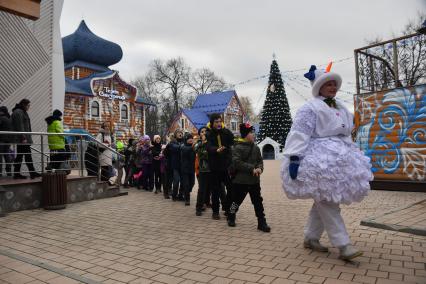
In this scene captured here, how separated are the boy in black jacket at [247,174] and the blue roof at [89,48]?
2723 cm

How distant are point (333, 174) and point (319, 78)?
116cm

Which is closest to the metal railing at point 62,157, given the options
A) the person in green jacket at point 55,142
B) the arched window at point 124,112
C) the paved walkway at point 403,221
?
the person in green jacket at point 55,142

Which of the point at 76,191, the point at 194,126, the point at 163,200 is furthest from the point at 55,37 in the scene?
the point at 194,126

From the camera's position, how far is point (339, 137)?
4188 mm

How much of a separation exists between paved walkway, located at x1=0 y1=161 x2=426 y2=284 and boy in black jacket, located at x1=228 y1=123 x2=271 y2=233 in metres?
0.27

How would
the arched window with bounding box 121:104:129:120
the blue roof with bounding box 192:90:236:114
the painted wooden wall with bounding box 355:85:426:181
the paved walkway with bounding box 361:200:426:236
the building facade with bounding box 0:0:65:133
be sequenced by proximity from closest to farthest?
the paved walkway with bounding box 361:200:426:236
the painted wooden wall with bounding box 355:85:426:181
the building facade with bounding box 0:0:65:133
the arched window with bounding box 121:104:129:120
the blue roof with bounding box 192:90:236:114

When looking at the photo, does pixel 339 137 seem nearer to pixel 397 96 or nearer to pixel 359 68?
pixel 397 96

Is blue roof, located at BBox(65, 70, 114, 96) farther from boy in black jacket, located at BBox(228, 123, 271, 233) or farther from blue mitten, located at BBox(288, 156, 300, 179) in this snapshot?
blue mitten, located at BBox(288, 156, 300, 179)

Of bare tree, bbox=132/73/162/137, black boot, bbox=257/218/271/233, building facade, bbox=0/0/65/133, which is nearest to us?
black boot, bbox=257/218/271/233

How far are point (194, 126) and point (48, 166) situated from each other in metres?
28.2

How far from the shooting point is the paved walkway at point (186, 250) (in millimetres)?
3705

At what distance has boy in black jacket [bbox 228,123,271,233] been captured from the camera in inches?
221

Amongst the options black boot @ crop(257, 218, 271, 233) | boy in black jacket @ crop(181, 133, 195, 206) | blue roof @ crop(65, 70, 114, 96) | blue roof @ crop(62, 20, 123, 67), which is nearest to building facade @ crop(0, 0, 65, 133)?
boy in black jacket @ crop(181, 133, 195, 206)

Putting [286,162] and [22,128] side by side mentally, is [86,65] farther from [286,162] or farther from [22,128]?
[286,162]
